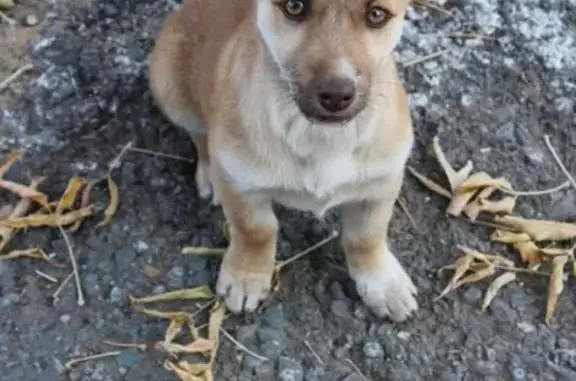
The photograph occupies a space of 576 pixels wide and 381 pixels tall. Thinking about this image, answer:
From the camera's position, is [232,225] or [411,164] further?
[411,164]

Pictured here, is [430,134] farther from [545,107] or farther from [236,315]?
[236,315]

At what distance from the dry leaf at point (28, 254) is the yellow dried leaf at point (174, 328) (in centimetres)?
54

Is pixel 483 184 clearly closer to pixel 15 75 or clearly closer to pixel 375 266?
pixel 375 266

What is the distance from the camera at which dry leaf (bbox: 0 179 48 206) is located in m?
4.38

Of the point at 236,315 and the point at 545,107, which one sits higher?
the point at 545,107

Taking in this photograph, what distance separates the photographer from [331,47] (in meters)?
3.32

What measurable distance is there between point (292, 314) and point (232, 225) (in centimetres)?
39

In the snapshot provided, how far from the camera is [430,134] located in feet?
15.2

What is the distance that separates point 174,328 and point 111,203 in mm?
597

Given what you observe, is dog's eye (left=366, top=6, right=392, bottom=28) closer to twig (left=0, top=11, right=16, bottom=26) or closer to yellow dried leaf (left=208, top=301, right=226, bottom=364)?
yellow dried leaf (left=208, top=301, right=226, bottom=364)

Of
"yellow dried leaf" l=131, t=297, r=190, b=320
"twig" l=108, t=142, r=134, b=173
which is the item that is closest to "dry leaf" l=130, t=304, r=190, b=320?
"yellow dried leaf" l=131, t=297, r=190, b=320

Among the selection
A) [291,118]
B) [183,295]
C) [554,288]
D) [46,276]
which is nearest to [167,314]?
[183,295]

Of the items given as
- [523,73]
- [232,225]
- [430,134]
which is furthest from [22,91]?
[523,73]

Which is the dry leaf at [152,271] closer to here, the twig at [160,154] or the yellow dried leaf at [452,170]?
the twig at [160,154]
